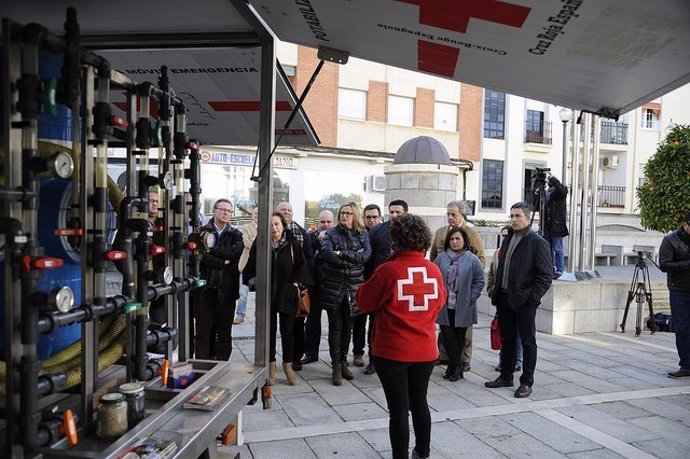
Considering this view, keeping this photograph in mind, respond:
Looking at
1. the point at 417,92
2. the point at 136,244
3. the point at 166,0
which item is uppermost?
the point at 417,92

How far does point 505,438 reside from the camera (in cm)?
453

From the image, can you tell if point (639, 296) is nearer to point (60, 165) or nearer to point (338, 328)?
point (338, 328)

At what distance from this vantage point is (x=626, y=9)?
2338mm

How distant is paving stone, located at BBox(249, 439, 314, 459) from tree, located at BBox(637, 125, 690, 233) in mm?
13406

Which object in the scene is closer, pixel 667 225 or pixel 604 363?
pixel 604 363

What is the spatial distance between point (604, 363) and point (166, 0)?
663 cm

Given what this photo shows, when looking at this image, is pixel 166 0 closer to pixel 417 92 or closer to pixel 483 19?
pixel 483 19

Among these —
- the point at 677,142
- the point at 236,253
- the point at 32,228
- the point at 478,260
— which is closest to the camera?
the point at 32,228

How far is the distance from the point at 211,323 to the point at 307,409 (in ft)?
4.31

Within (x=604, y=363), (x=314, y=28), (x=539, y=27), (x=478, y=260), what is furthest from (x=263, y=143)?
(x=604, y=363)

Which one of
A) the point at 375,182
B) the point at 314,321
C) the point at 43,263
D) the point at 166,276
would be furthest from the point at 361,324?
the point at 375,182

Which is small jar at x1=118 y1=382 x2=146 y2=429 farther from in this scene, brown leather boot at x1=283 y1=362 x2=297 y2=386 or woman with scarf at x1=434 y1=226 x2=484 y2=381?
woman with scarf at x1=434 y1=226 x2=484 y2=381

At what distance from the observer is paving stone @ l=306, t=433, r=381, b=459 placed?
162 inches

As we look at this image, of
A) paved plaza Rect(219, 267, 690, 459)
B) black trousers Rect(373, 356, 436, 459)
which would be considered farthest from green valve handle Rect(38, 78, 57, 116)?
black trousers Rect(373, 356, 436, 459)
